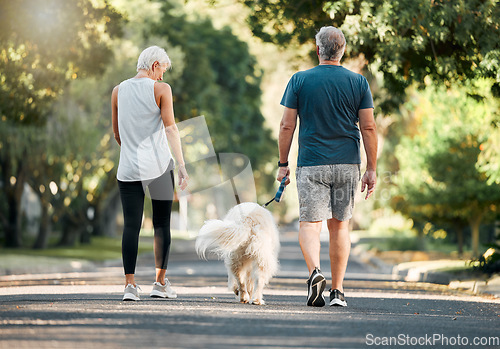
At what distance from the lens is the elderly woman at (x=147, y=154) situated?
8227 millimetres

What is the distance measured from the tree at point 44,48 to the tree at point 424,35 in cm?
560

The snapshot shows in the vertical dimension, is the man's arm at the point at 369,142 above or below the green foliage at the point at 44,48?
below

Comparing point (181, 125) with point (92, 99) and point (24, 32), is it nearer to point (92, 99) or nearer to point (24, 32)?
point (92, 99)

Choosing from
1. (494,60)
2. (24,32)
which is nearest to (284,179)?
(494,60)

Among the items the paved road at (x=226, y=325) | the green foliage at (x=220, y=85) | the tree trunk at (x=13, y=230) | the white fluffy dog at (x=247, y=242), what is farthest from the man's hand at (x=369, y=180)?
the green foliage at (x=220, y=85)

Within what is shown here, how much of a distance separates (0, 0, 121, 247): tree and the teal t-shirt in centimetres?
1048

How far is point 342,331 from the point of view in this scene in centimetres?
600

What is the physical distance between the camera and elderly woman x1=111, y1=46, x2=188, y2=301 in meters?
8.23

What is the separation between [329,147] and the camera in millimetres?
8070

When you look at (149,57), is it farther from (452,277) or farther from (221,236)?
(452,277)

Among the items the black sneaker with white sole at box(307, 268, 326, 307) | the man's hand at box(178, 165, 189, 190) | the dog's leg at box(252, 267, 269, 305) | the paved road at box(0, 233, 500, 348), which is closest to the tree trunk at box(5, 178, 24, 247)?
the paved road at box(0, 233, 500, 348)

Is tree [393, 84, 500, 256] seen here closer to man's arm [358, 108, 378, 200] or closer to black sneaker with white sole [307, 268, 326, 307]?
man's arm [358, 108, 378, 200]

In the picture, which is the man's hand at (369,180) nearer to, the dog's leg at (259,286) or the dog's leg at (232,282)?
the dog's leg at (259,286)

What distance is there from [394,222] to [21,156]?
95.0 ft
